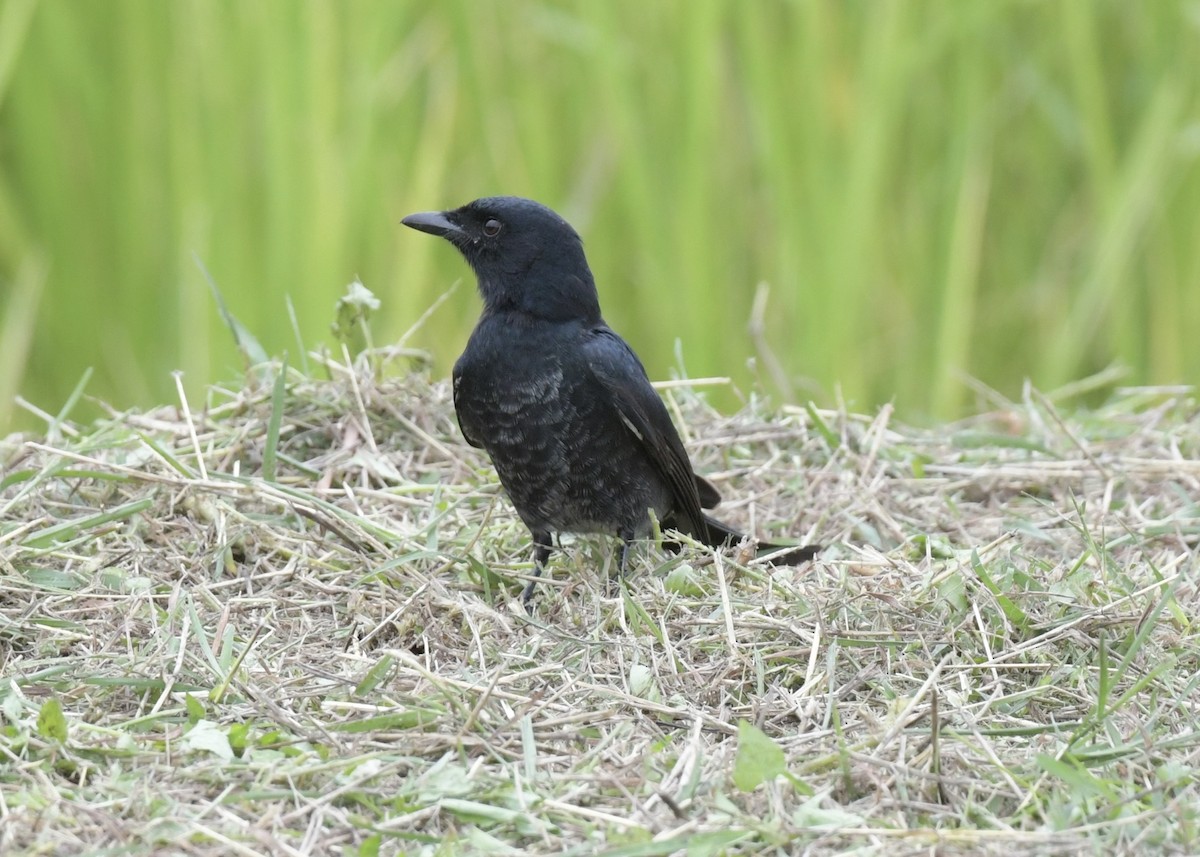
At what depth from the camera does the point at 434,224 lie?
12.1ft

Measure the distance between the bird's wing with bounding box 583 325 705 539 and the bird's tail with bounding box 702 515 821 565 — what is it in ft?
0.18

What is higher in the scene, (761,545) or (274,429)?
(274,429)

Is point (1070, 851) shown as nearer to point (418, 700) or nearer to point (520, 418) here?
point (418, 700)

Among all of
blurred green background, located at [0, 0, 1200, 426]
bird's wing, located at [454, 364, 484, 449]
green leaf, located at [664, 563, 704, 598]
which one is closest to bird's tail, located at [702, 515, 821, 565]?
green leaf, located at [664, 563, 704, 598]

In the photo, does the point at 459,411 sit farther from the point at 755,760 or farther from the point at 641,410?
the point at 755,760

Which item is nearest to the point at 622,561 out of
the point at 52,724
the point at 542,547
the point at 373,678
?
the point at 542,547

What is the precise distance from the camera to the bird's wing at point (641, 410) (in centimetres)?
337

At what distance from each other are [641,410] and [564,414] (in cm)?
18

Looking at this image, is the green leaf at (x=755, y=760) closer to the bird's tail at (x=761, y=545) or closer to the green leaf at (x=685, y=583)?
the green leaf at (x=685, y=583)

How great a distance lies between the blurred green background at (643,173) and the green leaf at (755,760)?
9.15 feet

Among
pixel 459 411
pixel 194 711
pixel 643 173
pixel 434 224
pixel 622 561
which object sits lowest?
pixel 622 561

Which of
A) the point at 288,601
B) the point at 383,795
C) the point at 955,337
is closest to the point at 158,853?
the point at 383,795

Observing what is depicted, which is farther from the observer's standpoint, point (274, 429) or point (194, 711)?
point (274, 429)

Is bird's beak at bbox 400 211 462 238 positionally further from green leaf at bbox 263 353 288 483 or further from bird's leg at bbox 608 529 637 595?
bird's leg at bbox 608 529 637 595
